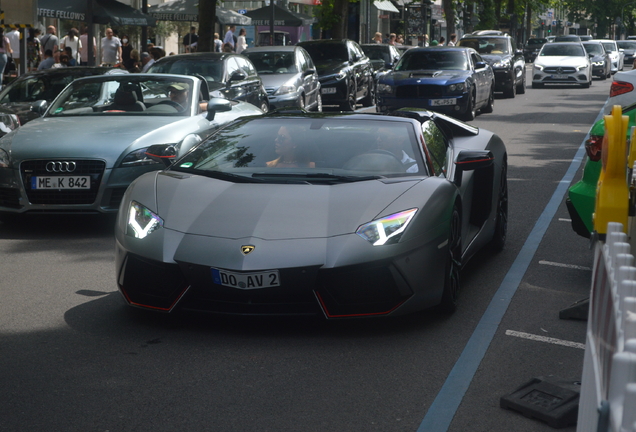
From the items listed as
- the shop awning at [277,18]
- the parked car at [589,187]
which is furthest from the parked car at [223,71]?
the shop awning at [277,18]

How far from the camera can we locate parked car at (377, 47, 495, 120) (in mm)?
19547

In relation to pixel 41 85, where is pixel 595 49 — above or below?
above

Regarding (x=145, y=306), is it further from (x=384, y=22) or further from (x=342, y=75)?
(x=384, y=22)

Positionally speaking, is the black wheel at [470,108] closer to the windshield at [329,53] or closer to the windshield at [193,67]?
the windshield at [329,53]

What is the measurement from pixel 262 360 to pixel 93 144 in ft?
14.1

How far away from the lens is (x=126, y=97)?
386 inches

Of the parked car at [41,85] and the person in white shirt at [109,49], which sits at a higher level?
the person in white shirt at [109,49]

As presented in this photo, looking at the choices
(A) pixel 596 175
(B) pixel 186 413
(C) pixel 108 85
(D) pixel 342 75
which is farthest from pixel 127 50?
(B) pixel 186 413

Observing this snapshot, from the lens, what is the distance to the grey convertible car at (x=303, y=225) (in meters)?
4.87

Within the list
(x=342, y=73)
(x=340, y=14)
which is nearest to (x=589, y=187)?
(x=342, y=73)

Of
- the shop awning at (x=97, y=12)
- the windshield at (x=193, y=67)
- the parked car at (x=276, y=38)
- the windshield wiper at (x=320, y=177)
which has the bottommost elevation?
the windshield wiper at (x=320, y=177)

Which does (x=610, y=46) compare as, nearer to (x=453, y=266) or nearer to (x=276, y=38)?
(x=276, y=38)

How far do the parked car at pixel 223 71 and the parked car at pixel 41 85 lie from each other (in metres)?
2.56

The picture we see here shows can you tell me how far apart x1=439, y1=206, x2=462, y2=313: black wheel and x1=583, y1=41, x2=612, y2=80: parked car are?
119ft
